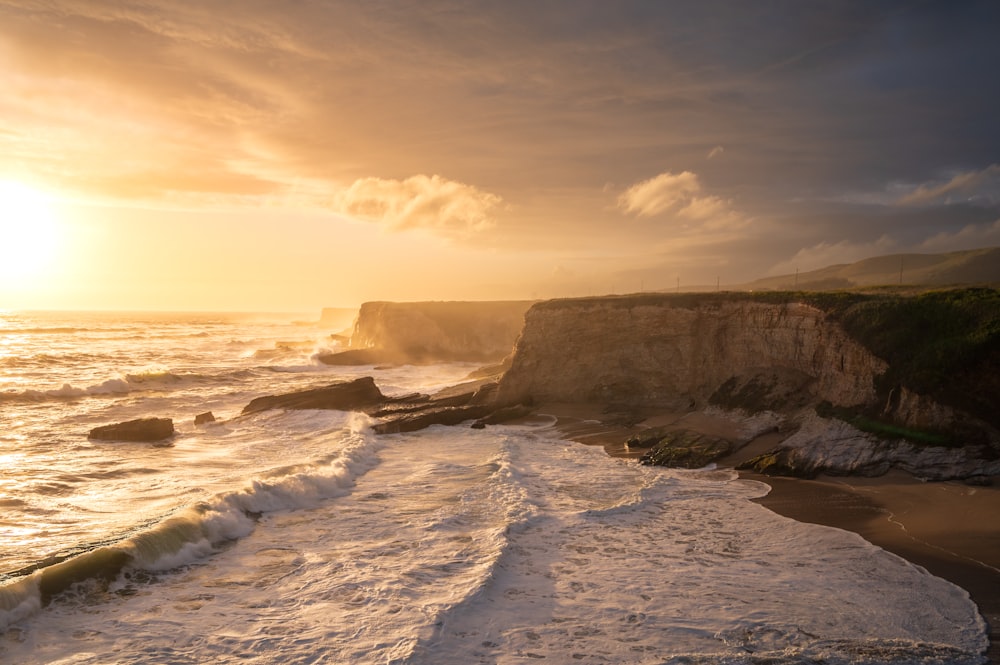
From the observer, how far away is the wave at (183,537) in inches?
450

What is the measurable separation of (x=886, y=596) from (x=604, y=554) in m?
5.36

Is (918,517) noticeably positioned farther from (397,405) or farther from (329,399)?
(329,399)

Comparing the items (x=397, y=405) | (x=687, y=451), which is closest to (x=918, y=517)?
(x=687, y=451)

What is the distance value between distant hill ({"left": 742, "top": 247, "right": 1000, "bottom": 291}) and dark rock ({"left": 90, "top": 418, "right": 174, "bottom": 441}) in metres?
94.1

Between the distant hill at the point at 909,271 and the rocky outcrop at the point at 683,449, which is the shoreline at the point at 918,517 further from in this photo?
the distant hill at the point at 909,271

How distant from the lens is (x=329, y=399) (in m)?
36.0

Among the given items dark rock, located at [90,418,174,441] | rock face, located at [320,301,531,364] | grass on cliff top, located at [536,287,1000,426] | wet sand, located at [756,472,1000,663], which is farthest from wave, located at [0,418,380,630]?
rock face, located at [320,301,531,364]

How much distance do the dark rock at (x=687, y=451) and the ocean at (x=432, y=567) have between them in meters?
0.98

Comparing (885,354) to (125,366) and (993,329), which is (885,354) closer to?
(993,329)

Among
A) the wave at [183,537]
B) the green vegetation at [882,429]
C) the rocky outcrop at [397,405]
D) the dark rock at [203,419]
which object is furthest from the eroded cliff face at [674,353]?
the dark rock at [203,419]

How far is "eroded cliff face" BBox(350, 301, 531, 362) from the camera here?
228ft

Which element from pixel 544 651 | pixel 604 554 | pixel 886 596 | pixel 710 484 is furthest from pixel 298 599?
pixel 710 484

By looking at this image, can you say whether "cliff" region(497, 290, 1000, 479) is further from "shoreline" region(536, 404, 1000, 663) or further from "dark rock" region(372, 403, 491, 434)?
"dark rock" region(372, 403, 491, 434)

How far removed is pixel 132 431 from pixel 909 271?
154963 mm
